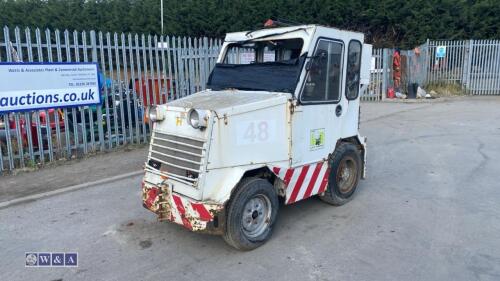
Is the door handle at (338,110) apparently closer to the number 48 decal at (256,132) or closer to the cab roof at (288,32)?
the cab roof at (288,32)

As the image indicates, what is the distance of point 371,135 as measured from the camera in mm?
10242

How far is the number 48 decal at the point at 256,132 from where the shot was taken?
3.95m

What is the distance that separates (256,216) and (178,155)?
1076mm

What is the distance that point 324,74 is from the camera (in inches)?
186

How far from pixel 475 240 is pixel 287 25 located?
3.29 m

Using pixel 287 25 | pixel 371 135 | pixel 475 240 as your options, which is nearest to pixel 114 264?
pixel 287 25

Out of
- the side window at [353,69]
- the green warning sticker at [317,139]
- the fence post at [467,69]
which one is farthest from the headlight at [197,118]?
the fence post at [467,69]

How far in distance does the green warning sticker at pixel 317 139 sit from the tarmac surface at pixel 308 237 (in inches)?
37.1

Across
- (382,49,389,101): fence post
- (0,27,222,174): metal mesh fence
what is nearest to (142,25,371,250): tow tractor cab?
(0,27,222,174): metal mesh fence

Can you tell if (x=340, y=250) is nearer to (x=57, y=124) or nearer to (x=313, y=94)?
(x=313, y=94)

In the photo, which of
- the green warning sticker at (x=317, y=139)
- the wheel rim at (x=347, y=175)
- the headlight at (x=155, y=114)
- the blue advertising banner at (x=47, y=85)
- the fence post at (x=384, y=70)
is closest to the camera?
the headlight at (x=155, y=114)

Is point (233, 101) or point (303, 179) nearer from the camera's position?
point (233, 101)

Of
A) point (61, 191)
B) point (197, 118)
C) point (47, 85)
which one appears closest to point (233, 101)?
point (197, 118)

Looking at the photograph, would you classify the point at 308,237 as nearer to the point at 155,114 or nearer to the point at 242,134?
the point at 242,134
